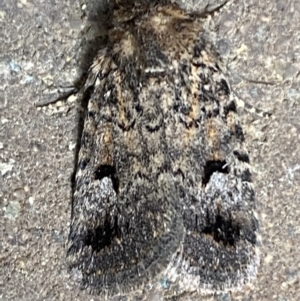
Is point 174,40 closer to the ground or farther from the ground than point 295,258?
farther from the ground

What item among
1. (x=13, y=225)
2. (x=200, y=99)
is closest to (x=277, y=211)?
(x=200, y=99)

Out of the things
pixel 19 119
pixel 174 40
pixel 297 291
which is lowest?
pixel 297 291

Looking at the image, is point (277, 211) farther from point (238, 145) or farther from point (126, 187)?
point (126, 187)

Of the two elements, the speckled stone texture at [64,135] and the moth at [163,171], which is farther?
the speckled stone texture at [64,135]

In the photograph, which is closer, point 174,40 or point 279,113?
point 174,40
